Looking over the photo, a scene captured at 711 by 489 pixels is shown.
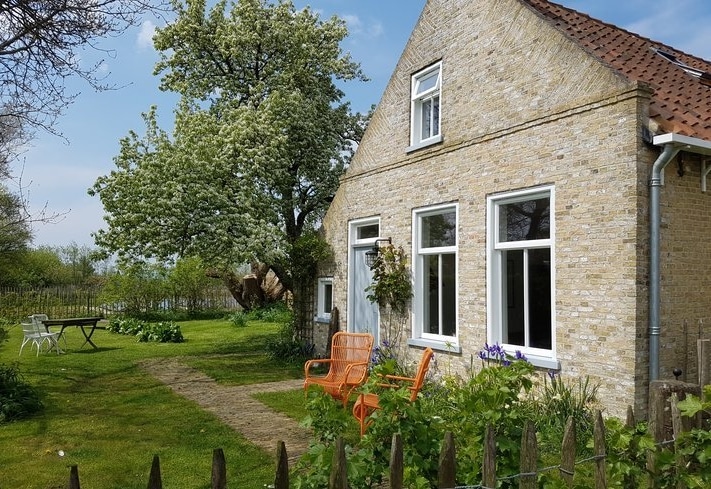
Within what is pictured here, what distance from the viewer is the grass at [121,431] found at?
5301 millimetres

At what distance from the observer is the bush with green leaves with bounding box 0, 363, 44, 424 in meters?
7.46

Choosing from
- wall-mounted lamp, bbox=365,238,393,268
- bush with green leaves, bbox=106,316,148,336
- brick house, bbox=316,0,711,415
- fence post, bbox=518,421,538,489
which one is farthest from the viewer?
bush with green leaves, bbox=106,316,148,336

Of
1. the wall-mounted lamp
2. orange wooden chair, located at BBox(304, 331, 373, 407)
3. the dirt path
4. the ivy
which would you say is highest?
the wall-mounted lamp

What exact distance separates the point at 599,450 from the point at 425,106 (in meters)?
7.97

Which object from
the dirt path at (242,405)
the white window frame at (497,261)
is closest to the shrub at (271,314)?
the dirt path at (242,405)

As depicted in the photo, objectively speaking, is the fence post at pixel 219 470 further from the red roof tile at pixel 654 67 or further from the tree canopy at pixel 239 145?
the tree canopy at pixel 239 145

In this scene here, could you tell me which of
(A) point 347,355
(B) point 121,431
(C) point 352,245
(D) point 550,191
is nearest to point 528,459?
(D) point 550,191

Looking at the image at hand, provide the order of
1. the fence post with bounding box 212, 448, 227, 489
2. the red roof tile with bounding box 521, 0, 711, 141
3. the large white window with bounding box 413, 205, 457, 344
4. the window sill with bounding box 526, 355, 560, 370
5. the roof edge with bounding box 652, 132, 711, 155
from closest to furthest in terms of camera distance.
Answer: the fence post with bounding box 212, 448, 227, 489, the roof edge with bounding box 652, 132, 711, 155, the red roof tile with bounding box 521, 0, 711, 141, the window sill with bounding box 526, 355, 560, 370, the large white window with bounding box 413, 205, 457, 344

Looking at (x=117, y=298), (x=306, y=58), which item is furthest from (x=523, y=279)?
(x=117, y=298)

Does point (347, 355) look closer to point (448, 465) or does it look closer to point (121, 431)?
point (121, 431)

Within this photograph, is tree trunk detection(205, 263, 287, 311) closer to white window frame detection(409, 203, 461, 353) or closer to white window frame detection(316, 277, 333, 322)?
white window frame detection(316, 277, 333, 322)

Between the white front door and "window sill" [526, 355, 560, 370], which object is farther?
the white front door

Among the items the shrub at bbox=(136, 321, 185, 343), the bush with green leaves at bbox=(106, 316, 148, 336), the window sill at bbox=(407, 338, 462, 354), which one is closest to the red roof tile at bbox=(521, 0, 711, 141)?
the window sill at bbox=(407, 338, 462, 354)

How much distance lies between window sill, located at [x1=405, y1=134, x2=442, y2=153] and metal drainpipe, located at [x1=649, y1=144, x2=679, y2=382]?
3.79m
